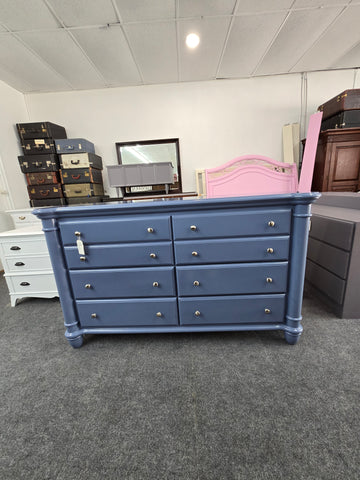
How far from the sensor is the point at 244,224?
1137mm

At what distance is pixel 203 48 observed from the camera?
2.39 meters

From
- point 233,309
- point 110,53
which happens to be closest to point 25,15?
point 110,53

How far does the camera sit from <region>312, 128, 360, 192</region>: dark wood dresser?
8.98 feet

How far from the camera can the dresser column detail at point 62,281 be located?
118 centimetres

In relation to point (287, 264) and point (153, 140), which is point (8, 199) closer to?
point (153, 140)

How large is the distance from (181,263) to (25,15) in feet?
8.88

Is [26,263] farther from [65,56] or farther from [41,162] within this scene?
[65,56]

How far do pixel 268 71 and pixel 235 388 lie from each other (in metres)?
4.02

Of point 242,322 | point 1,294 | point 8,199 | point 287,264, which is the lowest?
point 1,294

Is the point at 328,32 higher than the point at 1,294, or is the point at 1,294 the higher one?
the point at 328,32

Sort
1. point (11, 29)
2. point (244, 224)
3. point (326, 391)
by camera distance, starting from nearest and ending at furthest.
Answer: point (326, 391) < point (244, 224) < point (11, 29)

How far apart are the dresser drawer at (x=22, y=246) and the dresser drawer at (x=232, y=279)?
1483mm

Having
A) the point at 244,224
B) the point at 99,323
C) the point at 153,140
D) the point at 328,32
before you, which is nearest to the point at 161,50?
the point at 153,140

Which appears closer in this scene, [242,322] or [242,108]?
[242,322]
